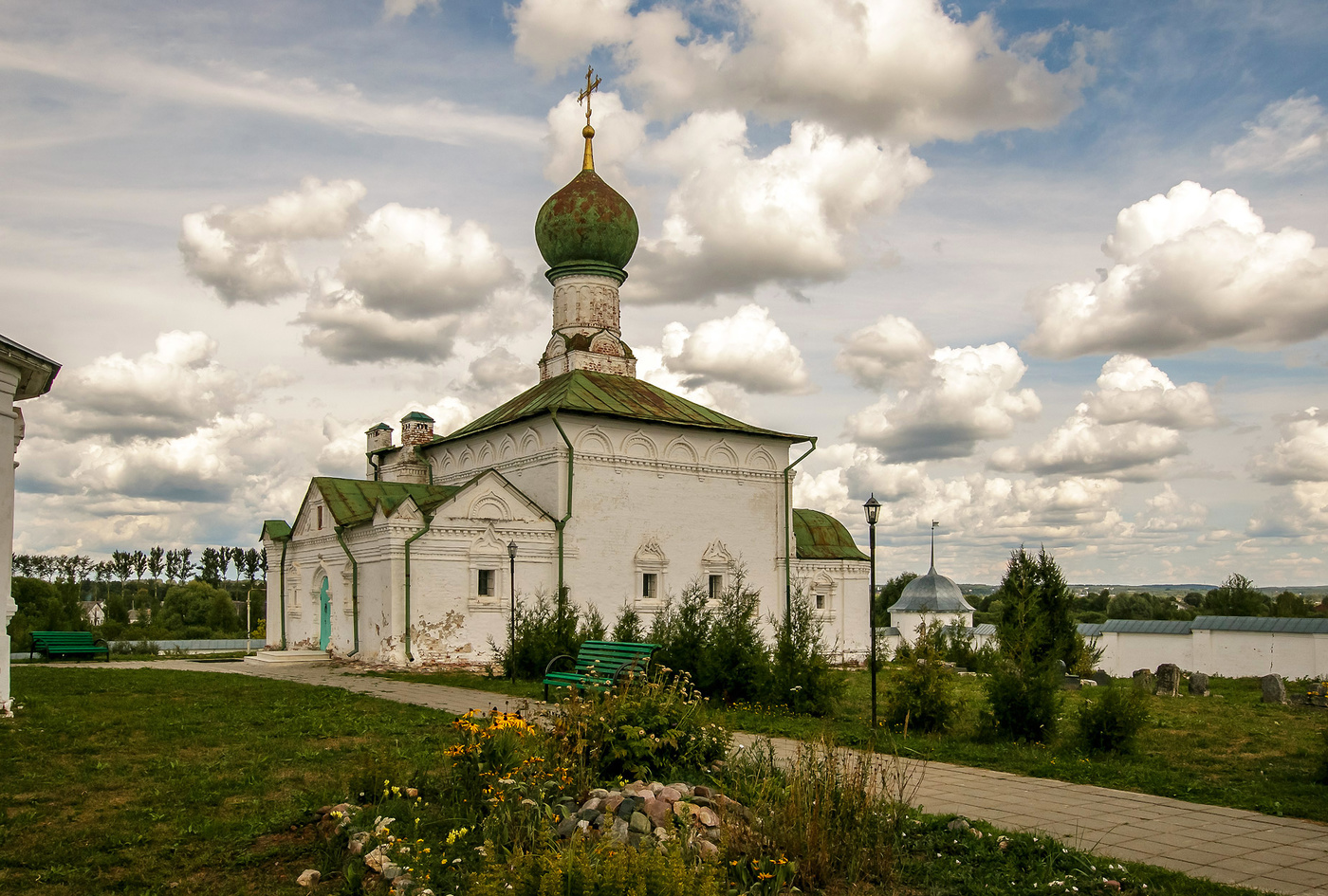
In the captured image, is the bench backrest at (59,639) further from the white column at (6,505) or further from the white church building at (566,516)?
the white column at (6,505)

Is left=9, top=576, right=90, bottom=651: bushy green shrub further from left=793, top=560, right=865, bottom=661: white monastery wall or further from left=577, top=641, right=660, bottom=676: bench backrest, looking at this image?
left=577, top=641, right=660, bottom=676: bench backrest

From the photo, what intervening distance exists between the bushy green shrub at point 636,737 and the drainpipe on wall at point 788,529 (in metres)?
17.2

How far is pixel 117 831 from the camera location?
20.0ft

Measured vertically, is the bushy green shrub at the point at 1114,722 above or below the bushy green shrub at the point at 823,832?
below

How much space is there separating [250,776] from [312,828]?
1741 millimetres

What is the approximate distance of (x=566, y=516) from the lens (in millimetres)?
20844

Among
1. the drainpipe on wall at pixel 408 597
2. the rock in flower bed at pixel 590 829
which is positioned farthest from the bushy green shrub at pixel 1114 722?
the drainpipe on wall at pixel 408 597

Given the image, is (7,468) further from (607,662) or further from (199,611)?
(199,611)

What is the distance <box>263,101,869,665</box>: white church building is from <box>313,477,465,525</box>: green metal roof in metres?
0.05

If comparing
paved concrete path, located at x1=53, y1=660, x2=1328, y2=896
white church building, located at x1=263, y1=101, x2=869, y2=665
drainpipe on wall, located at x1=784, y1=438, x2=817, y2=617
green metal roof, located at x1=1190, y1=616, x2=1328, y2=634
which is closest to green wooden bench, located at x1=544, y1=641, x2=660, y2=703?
paved concrete path, located at x1=53, y1=660, x2=1328, y2=896

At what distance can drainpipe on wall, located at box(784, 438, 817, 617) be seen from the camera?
24406 mm

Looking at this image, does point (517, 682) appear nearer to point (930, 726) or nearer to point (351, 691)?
point (351, 691)

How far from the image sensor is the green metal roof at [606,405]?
21.6m

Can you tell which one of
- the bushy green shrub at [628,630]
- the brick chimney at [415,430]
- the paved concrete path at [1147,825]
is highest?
the brick chimney at [415,430]
